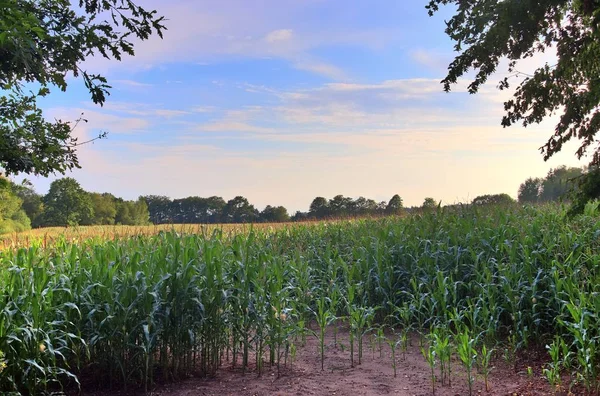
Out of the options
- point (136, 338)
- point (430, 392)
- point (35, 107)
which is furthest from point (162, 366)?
point (35, 107)

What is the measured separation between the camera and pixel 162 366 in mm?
3748

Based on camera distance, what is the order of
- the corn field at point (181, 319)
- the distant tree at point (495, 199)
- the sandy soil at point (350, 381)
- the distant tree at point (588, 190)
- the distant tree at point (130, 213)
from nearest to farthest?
the corn field at point (181, 319) → the sandy soil at point (350, 381) → the distant tree at point (588, 190) → the distant tree at point (495, 199) → the distant tree at point (130, 213)

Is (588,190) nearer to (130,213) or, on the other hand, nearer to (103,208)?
(103,208)

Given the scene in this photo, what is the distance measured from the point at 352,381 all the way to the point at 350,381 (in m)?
0.02

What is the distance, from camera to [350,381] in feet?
12.5

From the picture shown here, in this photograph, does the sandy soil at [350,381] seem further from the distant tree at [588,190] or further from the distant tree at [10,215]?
the distant tree at [10,215]

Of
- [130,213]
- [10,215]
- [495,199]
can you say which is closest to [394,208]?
[495,199]

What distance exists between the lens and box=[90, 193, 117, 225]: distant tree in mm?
45312

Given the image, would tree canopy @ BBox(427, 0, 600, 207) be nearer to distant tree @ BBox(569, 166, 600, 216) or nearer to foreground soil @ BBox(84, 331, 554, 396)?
distant tree @ BBox(569, 166, 600, 216)

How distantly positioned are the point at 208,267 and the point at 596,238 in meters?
5.47

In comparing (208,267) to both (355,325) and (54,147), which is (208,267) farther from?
(54,147)

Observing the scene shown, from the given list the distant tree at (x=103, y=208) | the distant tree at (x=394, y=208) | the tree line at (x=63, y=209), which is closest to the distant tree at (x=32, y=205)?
the tree line at (x=63, y=209)

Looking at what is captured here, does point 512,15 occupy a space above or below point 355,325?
above

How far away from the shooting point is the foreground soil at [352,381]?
3.56m
